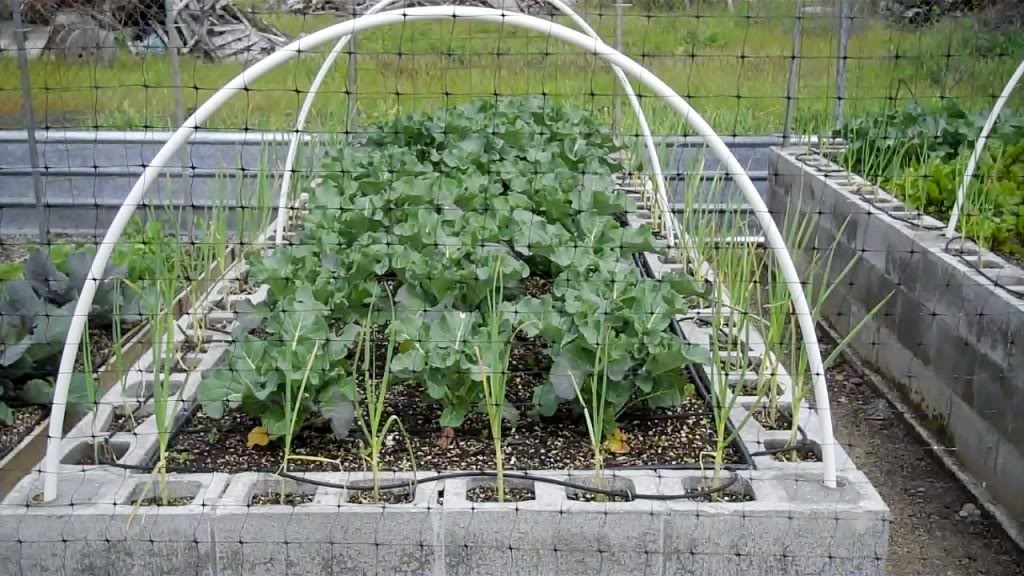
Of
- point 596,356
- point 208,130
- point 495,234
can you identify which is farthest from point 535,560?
point 208,130

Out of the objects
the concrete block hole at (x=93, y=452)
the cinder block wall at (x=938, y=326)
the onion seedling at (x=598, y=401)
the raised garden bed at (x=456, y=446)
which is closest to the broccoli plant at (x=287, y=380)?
the raised garden bed at (x=456, y=446)

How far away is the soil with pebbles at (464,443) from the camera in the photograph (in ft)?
7.39

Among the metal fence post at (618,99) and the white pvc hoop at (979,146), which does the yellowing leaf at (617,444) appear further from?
the metal fence post at (618,99)

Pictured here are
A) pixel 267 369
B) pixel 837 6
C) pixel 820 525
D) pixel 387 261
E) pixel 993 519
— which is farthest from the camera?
pixel 837 6

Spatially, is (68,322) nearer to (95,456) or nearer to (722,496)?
(95,456)

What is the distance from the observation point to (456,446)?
233 cm

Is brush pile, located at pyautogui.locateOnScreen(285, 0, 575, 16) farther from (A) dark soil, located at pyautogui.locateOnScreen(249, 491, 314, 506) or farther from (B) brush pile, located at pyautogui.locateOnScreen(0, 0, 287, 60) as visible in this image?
(A) dark soil, located at pyautogui.locateOnScreen(249, 491, 314, 506)

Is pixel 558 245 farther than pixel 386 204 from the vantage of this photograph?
No

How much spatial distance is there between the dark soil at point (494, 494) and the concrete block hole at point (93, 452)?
2.73ft

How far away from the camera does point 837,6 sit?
5.04m

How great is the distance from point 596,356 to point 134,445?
1.09m

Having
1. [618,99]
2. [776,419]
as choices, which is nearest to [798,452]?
[776,419]

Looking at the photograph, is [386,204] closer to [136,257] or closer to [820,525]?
A: [136,257]

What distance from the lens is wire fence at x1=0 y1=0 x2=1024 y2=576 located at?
6.58 feet
